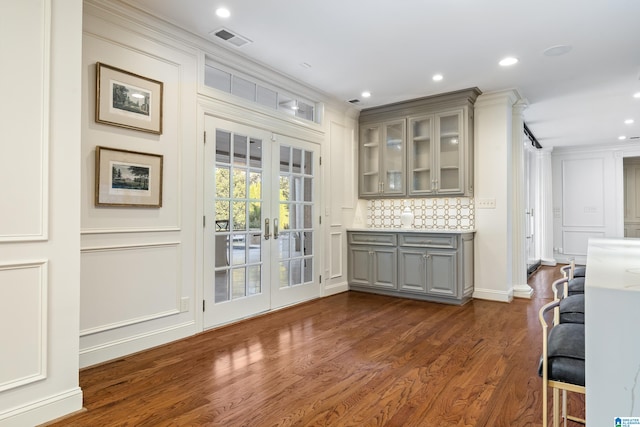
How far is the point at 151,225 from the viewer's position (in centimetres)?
302

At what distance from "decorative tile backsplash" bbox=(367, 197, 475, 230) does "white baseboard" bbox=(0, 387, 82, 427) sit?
4.39 m

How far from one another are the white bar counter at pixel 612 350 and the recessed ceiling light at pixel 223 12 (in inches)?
120

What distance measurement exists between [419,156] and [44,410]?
4.65 metres

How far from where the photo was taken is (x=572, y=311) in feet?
6.16

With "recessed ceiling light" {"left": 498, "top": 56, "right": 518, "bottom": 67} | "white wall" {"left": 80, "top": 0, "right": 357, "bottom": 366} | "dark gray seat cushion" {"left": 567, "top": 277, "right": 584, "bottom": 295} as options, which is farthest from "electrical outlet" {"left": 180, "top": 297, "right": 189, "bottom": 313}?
"recessed ceiling light" {"left": 498, "top": 56, "right": 518, "bottom": 67}

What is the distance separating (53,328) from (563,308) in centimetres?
274

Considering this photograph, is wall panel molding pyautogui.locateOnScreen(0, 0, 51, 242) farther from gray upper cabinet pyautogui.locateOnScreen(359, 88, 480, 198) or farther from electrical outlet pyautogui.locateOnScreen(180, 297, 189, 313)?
gray upper cabinet pyautogui.locateOnScreen(359, 88, 480, 198)

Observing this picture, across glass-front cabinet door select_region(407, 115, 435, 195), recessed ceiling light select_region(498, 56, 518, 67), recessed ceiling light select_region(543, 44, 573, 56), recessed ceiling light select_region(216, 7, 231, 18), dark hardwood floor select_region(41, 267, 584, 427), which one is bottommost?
dark hardwood floor select_region(41, 267, 584, 427)

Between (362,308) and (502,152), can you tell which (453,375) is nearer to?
(362,308)

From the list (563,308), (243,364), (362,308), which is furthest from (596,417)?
(362,308)

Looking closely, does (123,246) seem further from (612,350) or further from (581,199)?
(581,199)

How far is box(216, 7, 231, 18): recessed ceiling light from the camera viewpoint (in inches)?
114

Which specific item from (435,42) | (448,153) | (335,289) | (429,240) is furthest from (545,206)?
(435,42)

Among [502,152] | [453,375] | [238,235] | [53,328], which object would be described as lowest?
[453,375]
